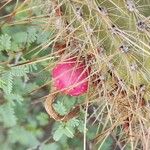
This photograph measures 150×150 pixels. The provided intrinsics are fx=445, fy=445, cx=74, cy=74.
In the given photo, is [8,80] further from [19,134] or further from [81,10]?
[19,134]

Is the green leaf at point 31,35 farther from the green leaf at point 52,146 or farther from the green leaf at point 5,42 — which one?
the green leaf at point 52,146

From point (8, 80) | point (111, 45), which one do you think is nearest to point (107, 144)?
point (8, 80)

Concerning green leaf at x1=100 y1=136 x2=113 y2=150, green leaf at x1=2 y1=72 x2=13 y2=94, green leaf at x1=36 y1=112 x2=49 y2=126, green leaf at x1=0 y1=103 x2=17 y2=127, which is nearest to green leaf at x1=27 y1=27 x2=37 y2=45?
green leaf at x1=2 y1=72 x2=13 y2=94

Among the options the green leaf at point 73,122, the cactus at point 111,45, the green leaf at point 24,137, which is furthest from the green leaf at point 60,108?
the green leaf at point 24,137

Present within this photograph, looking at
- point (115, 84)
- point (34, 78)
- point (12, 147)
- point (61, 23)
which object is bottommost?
point (12, 147)

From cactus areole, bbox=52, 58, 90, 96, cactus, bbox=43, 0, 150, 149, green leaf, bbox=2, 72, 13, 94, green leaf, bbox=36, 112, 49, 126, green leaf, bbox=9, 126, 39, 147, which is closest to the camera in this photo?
cactus, bbox=43, 0, 150, 149

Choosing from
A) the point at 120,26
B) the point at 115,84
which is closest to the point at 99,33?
the point at 120,26

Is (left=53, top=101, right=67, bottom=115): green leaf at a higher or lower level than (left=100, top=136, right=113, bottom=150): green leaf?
higher

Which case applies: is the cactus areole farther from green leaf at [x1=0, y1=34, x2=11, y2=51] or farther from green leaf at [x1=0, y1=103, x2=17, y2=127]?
green leaf at [x1=0, y1=103, x2=17, y2=127]

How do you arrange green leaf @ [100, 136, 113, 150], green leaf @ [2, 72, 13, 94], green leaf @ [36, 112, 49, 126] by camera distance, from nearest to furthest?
green leaf @ [2, 72, 13, 94] → green leaf @ [100, 136, 113, 150] → green leaf @ [36, 112, 49, 126]
